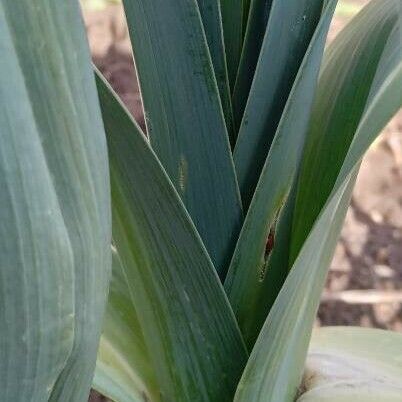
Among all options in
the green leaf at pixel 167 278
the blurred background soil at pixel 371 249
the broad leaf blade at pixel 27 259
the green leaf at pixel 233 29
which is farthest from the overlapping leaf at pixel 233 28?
the blurred background soil at pixel 371 249

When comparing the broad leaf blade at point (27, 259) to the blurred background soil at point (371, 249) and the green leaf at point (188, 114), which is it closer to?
the green leaf at point (188, 114)

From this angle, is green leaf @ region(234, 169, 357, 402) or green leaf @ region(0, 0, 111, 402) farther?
green leaf @ region(234, 169, 357, 402)

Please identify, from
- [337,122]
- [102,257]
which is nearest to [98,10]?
[337,122]

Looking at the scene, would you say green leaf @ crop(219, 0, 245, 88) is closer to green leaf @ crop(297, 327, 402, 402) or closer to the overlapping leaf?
the overlapping leaf

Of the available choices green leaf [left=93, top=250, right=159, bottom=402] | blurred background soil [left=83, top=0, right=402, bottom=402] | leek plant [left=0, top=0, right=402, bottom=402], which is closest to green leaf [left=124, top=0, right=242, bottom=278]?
leek plant [left=0, top=0, right=402, bottom=402]

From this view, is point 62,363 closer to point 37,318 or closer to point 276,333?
point 37,318

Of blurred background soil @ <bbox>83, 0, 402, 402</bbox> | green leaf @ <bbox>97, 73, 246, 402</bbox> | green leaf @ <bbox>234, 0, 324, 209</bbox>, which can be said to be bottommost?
blurred background soil @ <bbox>83, 0, 402, 402</bbox>

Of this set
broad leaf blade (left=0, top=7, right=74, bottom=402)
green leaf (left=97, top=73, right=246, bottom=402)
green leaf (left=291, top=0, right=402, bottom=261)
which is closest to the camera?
broad leaf blade (left=0, top=7, right=74, bottom=402)
